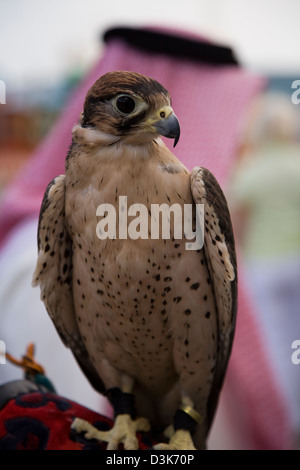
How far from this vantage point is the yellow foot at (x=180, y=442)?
55cm

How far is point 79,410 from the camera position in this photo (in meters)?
0.62

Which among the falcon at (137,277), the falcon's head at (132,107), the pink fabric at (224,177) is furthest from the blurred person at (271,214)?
the falcon's head at (132,107)

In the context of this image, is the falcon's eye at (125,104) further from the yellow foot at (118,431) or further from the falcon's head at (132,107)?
the yellow foot at (118,431)

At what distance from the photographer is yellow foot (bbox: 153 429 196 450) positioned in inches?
21.8

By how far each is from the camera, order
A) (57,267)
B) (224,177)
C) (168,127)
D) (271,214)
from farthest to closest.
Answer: (271,214), (224,177), (57,267), (168,127)

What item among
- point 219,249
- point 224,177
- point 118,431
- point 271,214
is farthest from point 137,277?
point 271,214

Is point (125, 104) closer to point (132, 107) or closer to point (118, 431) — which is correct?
point (132, 107)

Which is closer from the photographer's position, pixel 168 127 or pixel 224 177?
pixel 168 127

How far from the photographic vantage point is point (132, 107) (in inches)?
17.0

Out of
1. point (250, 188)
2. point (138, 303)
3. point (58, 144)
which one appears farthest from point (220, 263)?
point (250, 188)

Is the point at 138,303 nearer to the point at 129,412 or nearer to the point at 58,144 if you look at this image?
the point at 129,412

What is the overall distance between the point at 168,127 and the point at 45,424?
388 mm

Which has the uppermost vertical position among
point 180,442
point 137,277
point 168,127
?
point 168,127
